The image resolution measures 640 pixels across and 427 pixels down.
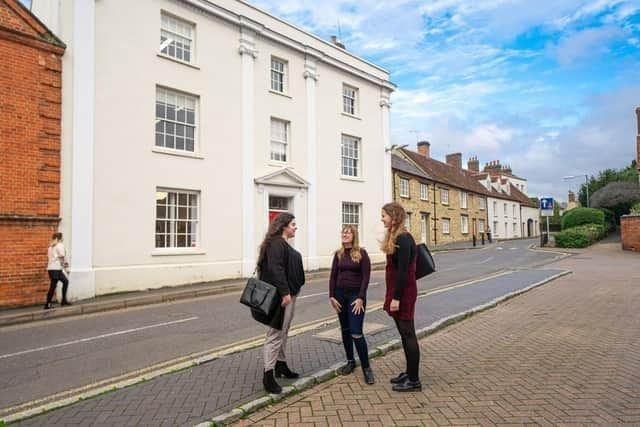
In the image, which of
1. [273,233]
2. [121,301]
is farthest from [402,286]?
[121,301]

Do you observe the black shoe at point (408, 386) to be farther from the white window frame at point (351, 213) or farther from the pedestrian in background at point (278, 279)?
the white window frame at point (351, 213)

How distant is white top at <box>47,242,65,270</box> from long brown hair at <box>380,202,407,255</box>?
8629 millimetres

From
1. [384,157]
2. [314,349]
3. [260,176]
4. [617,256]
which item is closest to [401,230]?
[314,349]

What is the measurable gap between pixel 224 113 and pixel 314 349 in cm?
1085

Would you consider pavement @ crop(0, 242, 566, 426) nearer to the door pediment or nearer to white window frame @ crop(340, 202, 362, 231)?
the door pediment

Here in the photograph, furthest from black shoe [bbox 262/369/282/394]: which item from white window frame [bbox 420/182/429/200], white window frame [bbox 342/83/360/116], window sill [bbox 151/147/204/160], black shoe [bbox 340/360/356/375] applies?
white window frame [bbox 420/182/429/200]

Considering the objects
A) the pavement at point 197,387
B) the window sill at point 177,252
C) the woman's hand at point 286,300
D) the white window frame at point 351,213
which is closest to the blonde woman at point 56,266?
the window sill at point 177,252

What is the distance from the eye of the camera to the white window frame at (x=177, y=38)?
13.7 m

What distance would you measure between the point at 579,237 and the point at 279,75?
2237 centimetres

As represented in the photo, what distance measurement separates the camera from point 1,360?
605cm

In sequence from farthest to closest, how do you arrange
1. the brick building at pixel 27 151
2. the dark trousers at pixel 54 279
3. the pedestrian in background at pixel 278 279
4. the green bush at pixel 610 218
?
the green bush at pixel 610 218 → the brick building at pixel 27 151 → the dark trousers at pixel 54 279 → the pedestrian in background at pixel 278 279

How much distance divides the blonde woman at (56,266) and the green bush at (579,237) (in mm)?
28607

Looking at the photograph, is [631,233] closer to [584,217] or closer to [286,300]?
[584,217]

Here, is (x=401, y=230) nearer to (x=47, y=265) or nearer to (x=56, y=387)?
(x=56, y=387)
